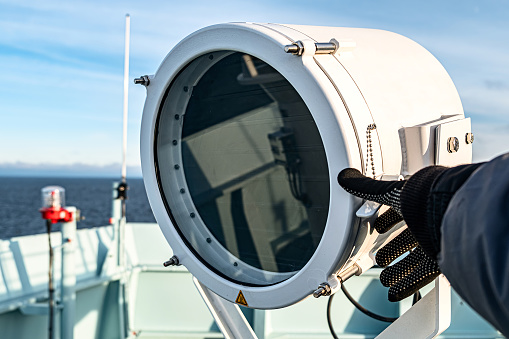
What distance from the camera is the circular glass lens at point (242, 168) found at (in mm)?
1601

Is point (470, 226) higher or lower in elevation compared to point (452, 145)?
lower

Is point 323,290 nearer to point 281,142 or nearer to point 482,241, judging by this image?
point 281,142

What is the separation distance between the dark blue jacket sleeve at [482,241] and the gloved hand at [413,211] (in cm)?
7

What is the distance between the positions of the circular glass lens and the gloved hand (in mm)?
185

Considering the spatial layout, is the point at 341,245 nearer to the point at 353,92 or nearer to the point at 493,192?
the point at 353,92

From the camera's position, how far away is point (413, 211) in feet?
3.35

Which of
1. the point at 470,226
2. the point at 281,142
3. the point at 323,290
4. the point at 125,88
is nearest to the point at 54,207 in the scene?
the point at 125,88

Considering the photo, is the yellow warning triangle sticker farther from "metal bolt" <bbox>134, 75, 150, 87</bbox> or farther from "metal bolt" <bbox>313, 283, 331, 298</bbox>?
"metal bolt" <bbox>134, 75, 150, 87</bbox>

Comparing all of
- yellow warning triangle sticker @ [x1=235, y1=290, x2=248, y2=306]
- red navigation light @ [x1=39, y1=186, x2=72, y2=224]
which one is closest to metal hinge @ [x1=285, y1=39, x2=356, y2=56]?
yellow warning triangle sticker @ [x1=235, y1=290, x2=248, y2=306]

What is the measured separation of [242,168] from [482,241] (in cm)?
105

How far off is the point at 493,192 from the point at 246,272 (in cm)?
113

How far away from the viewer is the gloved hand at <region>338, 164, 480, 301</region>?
0.96 metres

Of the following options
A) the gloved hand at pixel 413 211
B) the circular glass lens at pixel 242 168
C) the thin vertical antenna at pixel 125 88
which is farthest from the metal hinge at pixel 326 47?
the thin vertical antenna at pixel 125 88

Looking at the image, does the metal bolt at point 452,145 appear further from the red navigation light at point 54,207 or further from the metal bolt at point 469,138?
the red navigation light at point 54,207
